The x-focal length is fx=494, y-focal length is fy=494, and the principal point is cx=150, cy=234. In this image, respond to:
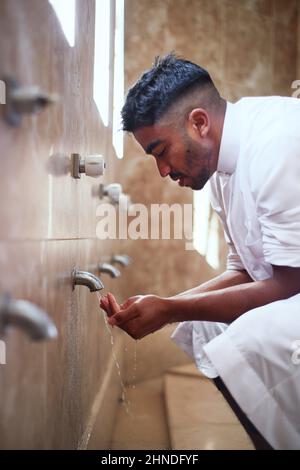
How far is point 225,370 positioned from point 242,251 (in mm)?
433

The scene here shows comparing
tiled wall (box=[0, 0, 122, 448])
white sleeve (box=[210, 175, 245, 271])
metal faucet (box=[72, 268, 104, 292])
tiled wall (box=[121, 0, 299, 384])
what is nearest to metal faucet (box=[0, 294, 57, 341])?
tiled wall (box=[0, 0, 122, 448])

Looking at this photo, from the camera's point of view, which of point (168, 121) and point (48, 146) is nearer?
point (48, 146)

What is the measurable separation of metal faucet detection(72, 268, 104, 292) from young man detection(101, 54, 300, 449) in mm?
67

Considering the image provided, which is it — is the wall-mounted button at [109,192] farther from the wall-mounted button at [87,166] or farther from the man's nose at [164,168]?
the wall-mounted button at [87,166]

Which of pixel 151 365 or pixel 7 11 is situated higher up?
pixel 7 11

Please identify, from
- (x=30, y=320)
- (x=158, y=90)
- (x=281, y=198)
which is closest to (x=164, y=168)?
(x=158, y=90)

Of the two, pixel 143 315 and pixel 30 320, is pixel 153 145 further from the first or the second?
pixel 30 320

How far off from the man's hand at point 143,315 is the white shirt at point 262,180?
0.87ft

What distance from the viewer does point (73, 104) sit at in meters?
1.12

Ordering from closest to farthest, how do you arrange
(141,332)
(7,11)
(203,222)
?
(7,11) < (141,332) < (203,222)

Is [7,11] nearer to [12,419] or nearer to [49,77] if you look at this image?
[49,77]

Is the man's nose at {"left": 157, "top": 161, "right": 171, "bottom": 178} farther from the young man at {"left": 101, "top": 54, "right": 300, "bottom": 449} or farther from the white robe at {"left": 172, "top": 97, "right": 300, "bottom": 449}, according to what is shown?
the white robe at {"left": 172, "top": 97, "right": 300, "bottom": 449}
